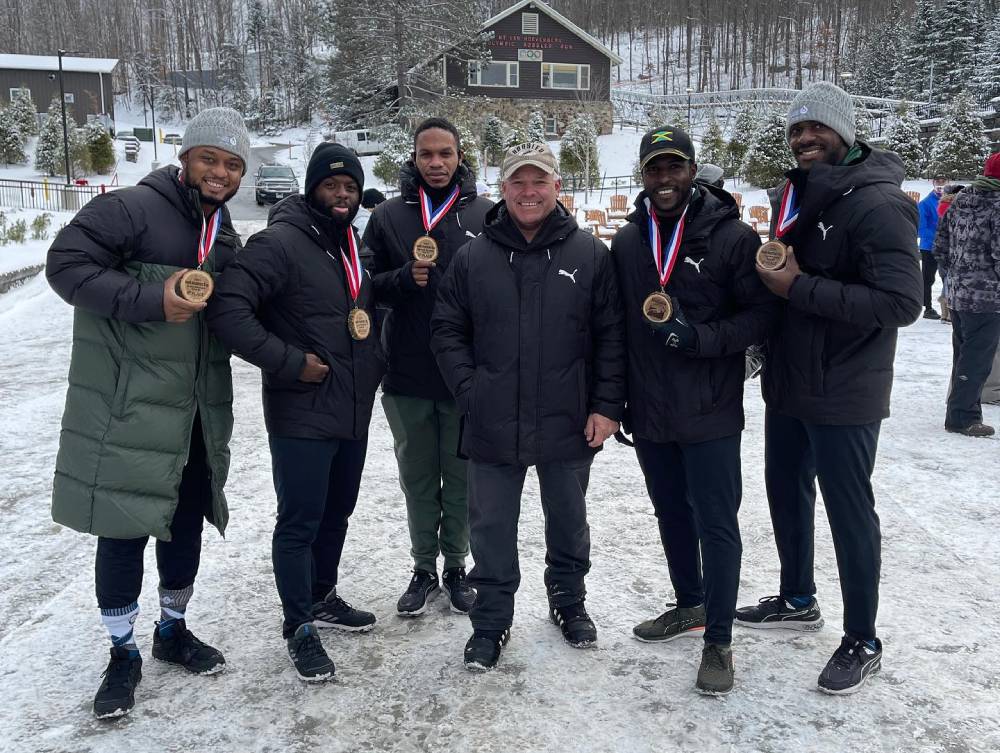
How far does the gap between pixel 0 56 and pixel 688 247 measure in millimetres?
65995

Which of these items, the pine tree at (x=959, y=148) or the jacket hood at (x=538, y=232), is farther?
the pine tree at (x=959, y=148)

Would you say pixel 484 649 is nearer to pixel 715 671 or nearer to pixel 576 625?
pixel 576 625

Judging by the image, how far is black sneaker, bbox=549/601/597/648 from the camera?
11.2ft

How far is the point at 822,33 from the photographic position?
6694 centimetres

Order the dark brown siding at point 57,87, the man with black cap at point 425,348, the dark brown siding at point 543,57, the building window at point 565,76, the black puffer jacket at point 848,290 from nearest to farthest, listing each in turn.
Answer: the black puffer jacket at point 848,290
the man with black cap at point 425,348
the dark brown siding at point 543,57
the building window at point 565,76
the dark brown siding at point 57,87

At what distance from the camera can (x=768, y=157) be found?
29391 mm

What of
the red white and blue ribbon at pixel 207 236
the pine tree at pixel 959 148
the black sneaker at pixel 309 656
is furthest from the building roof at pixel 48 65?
the black sneaker at pixel 309 656

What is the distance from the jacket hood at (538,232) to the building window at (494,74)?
46.1 metres

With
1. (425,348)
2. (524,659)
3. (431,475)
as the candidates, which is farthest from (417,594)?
(425,348)

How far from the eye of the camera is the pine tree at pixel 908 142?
29.4 meters

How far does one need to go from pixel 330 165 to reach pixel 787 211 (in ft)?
5.80

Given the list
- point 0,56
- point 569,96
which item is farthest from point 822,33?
point 0,56

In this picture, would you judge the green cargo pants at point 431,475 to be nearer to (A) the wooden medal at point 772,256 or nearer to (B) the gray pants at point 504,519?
(B) the gray pants at point 504,519

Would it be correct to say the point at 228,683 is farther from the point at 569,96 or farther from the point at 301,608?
the point at 569,96
